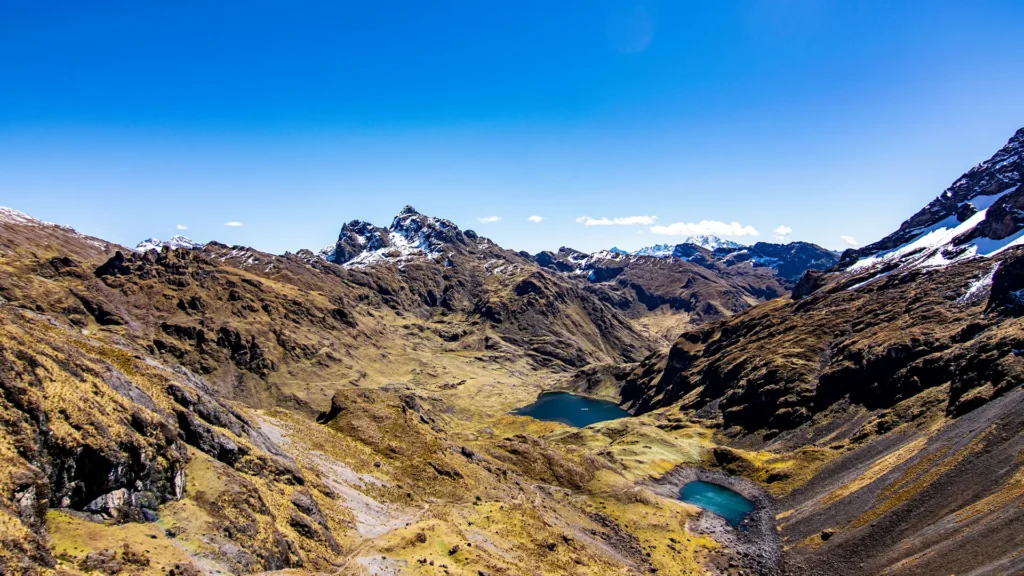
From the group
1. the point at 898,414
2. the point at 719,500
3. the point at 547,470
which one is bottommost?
the point at 719,500

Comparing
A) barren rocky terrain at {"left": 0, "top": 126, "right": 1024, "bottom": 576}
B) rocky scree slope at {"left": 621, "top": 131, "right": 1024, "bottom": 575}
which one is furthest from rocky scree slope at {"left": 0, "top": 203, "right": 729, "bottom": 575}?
rocky scree slope at {"left": 621, "top": 131, "right": 1024, "bottom": 575}

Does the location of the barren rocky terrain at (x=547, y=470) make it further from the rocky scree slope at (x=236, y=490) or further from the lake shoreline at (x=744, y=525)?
the lake shoreline at (x=744, y=525)

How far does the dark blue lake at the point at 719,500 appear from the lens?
104m

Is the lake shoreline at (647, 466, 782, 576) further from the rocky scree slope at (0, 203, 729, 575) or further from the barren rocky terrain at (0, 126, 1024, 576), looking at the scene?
the rocky scree slope at (0, 203, 729, 575)

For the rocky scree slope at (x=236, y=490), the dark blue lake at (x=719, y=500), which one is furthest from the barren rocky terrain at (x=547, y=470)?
the dark blue lake at (x=719, y=500)

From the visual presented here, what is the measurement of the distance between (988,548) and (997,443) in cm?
2727

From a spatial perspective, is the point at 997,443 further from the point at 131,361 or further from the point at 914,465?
the point at 131,361

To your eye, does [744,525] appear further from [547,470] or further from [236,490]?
[236,490]

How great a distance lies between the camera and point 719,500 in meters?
113

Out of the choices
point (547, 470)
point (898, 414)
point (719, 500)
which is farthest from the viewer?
point (898, 414)

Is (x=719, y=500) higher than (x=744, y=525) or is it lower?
lower

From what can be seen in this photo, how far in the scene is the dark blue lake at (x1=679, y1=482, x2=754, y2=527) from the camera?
104 meters

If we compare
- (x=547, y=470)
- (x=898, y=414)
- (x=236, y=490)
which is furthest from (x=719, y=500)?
(x=236, y=490)

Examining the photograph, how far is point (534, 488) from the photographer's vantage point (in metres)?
89.0
